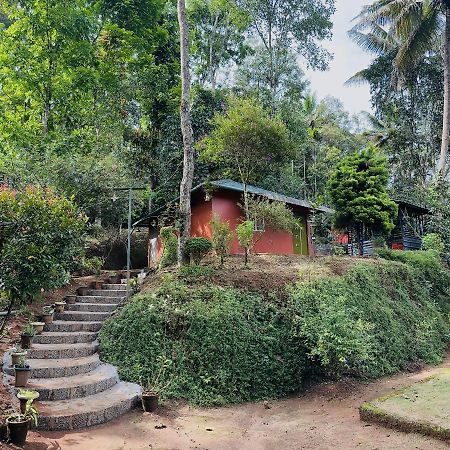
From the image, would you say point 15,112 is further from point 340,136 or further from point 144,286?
point 340,136

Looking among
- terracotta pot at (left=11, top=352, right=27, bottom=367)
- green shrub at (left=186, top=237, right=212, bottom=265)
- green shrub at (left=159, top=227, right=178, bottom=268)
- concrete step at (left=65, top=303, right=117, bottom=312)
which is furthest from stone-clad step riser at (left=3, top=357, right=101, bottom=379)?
green shrub at (left=159, top=227, right=178, bottom=268)

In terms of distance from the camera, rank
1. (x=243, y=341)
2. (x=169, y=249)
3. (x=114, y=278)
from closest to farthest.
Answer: (x=243, y=341)
(x=169, y=249)
(x=114, y=278)

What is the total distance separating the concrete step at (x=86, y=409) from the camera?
5512 mm

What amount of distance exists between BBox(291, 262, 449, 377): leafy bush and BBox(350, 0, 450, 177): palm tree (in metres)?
8.51

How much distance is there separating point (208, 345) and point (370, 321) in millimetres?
4215

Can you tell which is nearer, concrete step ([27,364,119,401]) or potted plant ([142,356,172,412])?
concrete step ([27,364,119,401])

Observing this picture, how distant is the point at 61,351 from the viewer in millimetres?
7738

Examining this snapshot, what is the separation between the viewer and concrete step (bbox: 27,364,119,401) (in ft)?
20.4

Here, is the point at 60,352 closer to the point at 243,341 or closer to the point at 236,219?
the point at 243,341

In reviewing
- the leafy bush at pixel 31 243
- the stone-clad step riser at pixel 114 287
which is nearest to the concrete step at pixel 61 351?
the leafy bush at pixel 31 243

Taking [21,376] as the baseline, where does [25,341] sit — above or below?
above

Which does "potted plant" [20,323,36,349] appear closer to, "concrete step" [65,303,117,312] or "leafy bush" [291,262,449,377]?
"concrete step" [65,303,117,312]

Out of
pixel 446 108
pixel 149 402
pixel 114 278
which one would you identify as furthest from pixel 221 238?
pixel 446 108

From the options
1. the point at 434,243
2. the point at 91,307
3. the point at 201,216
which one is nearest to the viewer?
the point at 91,307
